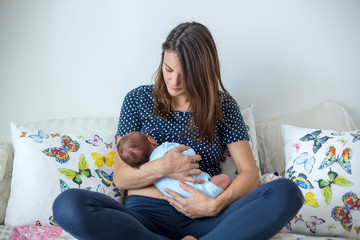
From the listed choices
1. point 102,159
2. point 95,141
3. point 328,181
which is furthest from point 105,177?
point 328,181

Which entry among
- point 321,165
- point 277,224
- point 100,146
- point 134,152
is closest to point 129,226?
point 134,152

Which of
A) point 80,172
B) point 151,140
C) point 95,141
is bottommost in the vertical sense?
point 80,172

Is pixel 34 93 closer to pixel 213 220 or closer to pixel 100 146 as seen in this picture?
pixel 100 146

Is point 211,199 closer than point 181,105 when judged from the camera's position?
Yes

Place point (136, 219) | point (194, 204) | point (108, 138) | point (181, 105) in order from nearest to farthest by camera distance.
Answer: point (136, 219) < point (194, 204) < point (181, 105) < point (108, 138)

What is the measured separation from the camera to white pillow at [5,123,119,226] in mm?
1783

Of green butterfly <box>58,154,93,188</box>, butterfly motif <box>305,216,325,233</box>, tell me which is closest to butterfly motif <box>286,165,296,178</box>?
butterfly motif <box>305,216,325,233</box>

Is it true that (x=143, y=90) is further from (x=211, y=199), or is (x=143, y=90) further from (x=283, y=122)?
(x=283, y=122)

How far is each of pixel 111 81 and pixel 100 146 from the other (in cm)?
44

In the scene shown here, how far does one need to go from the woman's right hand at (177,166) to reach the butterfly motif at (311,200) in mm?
561

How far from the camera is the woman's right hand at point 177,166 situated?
1604mm

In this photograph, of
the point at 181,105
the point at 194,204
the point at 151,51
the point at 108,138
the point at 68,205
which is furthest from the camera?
the point at 151,51

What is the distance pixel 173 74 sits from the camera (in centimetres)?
171

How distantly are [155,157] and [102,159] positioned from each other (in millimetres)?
372
